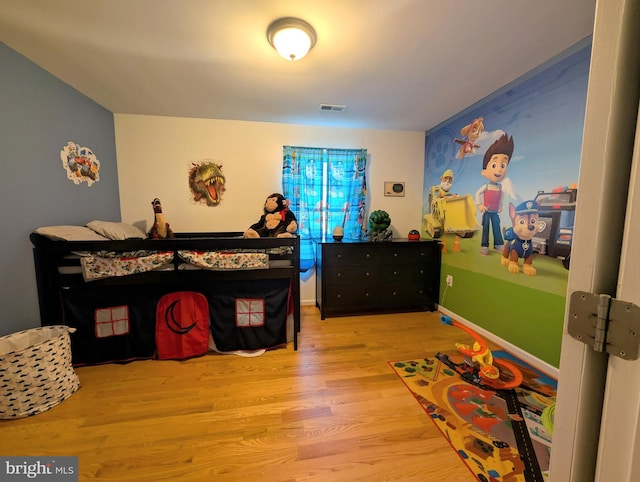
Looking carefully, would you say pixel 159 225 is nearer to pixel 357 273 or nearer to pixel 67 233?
pixel 67 233

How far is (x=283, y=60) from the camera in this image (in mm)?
1808

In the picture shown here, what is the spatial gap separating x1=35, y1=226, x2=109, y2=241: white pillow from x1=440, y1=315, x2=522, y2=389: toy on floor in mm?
2964

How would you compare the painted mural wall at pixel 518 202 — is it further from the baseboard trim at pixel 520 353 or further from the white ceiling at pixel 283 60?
the white ceiling at pixel 283 60

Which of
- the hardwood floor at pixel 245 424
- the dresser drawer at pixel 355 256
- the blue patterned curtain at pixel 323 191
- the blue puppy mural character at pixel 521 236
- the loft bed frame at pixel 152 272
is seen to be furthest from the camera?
the blue patterned curtain at pixel 323 191

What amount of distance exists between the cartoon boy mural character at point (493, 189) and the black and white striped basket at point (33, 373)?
329cm

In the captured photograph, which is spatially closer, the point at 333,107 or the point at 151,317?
the point at 151,317

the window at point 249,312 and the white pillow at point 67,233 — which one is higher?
the white pillow at point 67,233

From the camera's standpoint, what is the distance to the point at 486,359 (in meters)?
1.82

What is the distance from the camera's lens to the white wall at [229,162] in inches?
110

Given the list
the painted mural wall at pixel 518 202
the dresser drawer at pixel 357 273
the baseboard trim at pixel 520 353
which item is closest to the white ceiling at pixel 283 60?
the painted mural wall at pixel 518 202

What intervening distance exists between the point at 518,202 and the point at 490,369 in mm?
1289

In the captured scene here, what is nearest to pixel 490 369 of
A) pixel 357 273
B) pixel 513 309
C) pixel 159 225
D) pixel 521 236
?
pixel 513 309

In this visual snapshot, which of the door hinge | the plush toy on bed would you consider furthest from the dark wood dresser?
the door hinge

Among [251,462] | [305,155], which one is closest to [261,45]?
[305,155]
